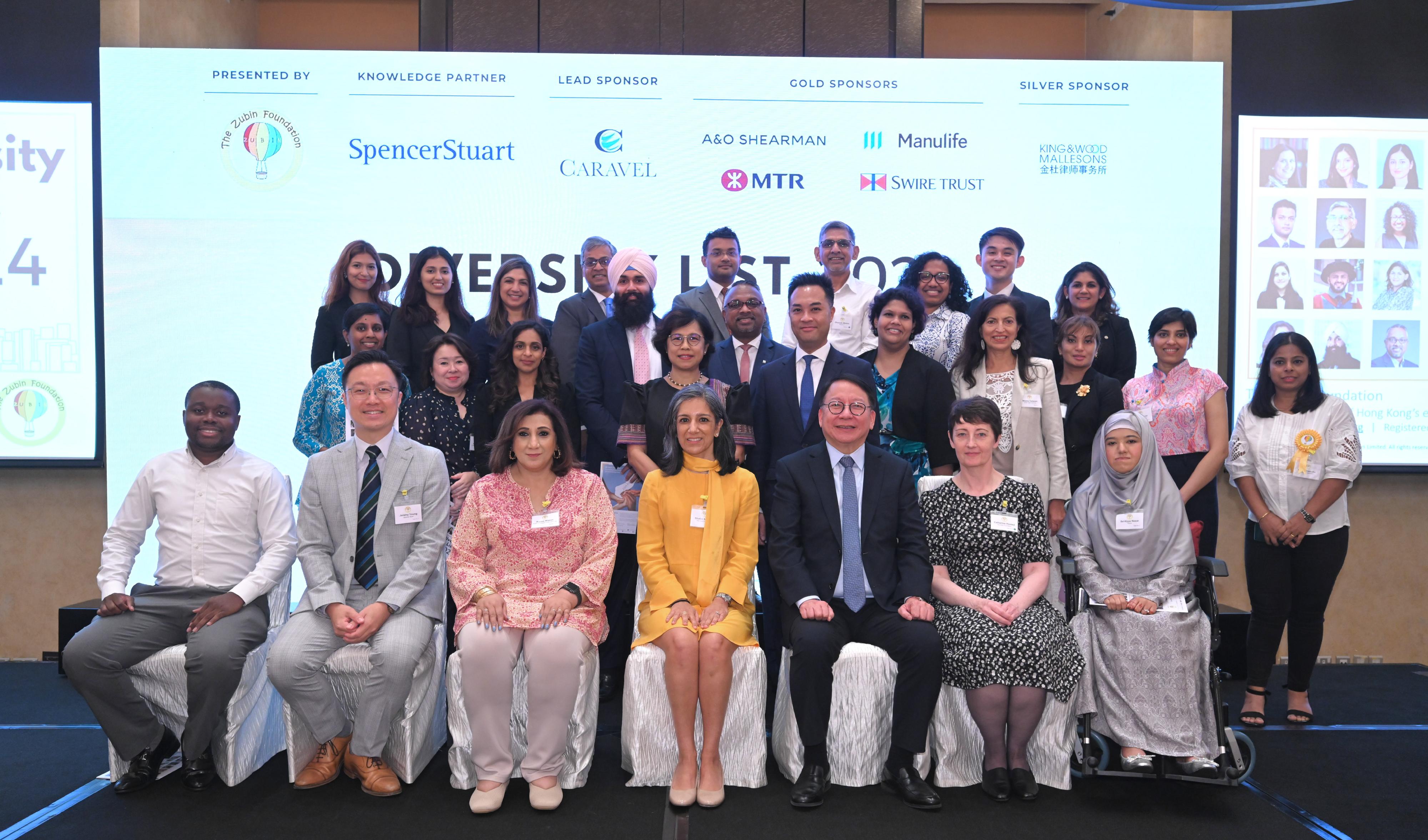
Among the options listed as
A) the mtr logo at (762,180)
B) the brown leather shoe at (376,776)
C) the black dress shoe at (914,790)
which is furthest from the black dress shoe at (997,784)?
the mtr logo at (762,180)

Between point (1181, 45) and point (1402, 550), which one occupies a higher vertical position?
point (1181, 45)

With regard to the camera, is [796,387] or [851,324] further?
[851,324]

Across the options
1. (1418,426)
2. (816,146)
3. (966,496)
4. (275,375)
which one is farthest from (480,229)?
(1418,426)

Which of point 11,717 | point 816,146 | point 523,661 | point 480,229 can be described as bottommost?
point 11,717

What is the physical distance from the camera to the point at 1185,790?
296 cm

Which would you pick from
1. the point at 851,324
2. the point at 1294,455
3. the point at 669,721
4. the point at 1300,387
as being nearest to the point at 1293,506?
the point at 1294,455

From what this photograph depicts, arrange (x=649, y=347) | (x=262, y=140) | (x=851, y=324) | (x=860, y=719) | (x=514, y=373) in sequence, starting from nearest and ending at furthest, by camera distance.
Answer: (x=860, y=719) → (x=514, y=373) → (x=649, y=347) → (x=851, y=324) → (x=262, y=140)

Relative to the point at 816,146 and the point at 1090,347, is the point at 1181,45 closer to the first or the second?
the point at 816,146

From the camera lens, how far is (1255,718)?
3.64 m

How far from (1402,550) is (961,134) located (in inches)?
132

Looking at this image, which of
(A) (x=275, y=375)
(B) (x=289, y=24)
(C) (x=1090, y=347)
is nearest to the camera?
(C) (x=1090, y=347)

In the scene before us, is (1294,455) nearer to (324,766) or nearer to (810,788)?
(810,788)

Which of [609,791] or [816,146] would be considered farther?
[816,146]

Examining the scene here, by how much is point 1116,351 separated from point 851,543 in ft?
6.08
